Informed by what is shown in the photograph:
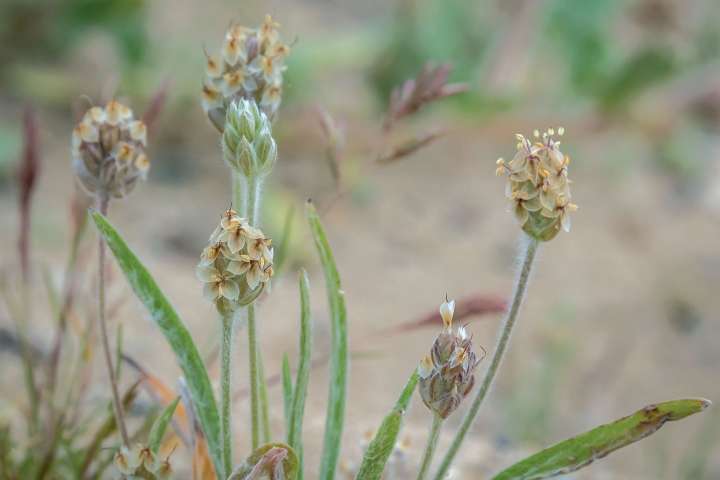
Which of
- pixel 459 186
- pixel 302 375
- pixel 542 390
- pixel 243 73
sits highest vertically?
pixel 459 186

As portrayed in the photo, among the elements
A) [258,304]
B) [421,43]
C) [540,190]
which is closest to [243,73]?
[258,304]

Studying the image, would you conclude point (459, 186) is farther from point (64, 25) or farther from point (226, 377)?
point (226, 377)

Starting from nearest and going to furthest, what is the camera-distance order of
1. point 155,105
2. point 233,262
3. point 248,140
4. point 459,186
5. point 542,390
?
1. point 233,262
2. point 248,140
3. point 155,105
4. point 542,390
5. point 459,186

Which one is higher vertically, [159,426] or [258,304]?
[258,304]

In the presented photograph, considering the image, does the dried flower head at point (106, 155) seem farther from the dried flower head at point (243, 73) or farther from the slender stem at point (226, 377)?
the slender stem at point (226, 377)

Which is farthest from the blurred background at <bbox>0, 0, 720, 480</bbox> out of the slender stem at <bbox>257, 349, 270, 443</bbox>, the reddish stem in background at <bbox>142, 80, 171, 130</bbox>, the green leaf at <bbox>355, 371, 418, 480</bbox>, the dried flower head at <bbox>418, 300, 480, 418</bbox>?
the dried flower head at <bbox>418, 300, 480, 418</bbox>

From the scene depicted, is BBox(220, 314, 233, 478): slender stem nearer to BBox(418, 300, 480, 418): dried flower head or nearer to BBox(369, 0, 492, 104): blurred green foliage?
BBox(418, 300, 480, 418): dried flower head

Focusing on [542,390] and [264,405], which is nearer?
[264,405]
